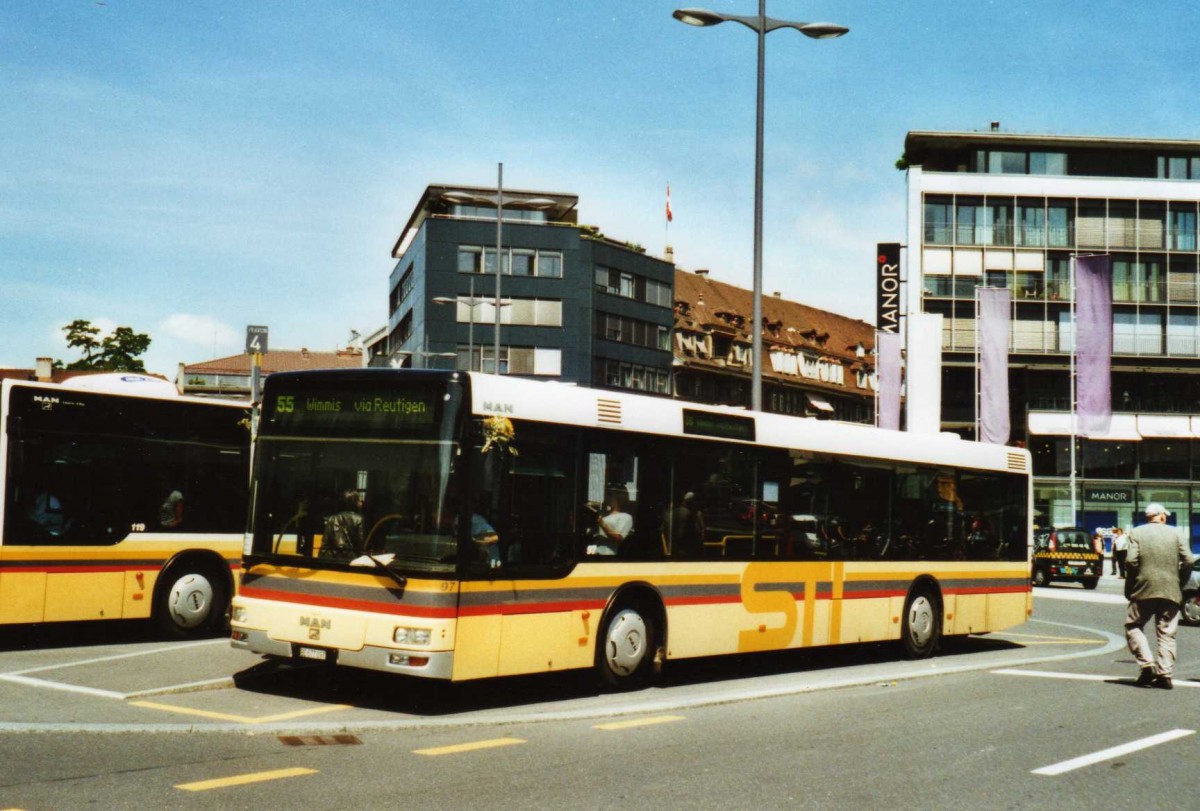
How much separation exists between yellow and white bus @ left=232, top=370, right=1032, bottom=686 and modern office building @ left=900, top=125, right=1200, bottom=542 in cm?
5147

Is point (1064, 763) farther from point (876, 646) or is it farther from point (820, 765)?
point (876, 646)

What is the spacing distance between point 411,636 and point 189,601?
5704 millimetres

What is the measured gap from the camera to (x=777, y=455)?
13547mm

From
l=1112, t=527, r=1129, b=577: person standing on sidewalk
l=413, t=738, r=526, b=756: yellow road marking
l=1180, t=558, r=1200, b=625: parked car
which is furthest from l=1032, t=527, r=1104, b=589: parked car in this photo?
l=413, t=738, r=526, b=756: yellow road marking

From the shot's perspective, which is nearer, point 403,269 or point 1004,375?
point 1004,375

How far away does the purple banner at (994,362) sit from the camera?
159ft

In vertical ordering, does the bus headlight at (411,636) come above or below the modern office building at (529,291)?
below

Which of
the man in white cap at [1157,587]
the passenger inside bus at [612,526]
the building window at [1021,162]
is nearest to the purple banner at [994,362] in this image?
the building window at [1021,162]

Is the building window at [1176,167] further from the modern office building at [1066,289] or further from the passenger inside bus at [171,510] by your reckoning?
the passenger inside bus at [171,510]

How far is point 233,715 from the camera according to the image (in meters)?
9.66

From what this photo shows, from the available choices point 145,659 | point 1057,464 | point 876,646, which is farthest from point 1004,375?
point 145,659

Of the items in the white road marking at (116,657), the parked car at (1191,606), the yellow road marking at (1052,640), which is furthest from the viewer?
the parked car at (1191,606)

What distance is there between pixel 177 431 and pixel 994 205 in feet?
185

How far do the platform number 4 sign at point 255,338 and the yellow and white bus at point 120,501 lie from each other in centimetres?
570
